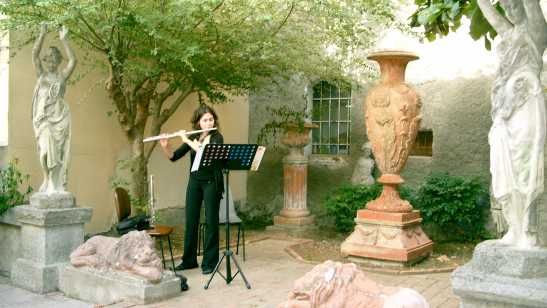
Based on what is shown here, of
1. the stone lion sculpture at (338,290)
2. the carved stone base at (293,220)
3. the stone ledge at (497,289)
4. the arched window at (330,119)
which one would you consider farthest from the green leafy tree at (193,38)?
the stone ledge at (497,289)

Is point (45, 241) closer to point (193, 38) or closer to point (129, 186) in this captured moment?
point (129, 186)

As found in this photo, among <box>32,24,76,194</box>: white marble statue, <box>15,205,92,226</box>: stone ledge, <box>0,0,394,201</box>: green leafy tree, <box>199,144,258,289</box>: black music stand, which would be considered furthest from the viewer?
<box>0,0,394,201</box>: green leafy tree

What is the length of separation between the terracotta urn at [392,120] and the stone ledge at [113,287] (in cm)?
288

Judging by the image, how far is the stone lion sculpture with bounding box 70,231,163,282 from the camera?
15.5 feet

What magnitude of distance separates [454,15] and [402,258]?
111 inches

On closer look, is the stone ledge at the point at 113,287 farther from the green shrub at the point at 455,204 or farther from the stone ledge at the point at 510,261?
the green shrub at the point at 455,204

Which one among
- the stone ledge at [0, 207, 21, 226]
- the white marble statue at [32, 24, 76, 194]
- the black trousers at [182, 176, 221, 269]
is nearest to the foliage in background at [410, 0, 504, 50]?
the black trousers at [182, 176, 221, 269]

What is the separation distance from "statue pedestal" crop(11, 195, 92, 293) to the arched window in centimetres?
509

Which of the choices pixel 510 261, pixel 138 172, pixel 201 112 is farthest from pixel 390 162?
pixel 510 261

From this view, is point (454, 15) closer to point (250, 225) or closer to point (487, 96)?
point (487, 96)

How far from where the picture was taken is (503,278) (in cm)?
298

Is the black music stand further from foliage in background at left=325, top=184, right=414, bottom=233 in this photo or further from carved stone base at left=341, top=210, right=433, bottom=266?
foliage in background at left=325, top=184, right=414, bottom=233

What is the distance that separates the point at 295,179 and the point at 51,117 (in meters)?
4.65

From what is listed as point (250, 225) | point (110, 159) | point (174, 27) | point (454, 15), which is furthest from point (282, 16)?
point (250, 225)
